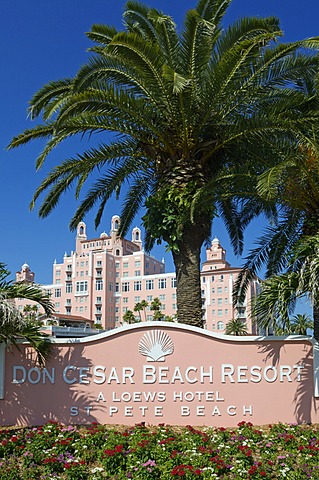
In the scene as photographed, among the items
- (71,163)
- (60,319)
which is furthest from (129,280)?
(71,163)

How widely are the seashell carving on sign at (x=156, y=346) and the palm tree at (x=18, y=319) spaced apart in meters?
2.19

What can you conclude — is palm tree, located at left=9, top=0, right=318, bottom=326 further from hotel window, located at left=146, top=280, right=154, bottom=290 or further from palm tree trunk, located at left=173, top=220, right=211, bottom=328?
A: hotel window, located at left=146, top=280, right=154, bottom=290

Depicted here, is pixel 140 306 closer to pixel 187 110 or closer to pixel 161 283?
pixel 161 283

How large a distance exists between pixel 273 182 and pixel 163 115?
159 inches

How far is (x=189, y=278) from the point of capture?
1377 centimetres

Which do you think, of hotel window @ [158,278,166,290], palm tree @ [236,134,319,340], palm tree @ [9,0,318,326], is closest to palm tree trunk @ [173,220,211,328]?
palm tree @ [9,0,318,326]

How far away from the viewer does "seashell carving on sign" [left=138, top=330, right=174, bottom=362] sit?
12.2 m

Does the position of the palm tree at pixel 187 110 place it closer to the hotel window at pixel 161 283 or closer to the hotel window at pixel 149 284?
the hotel window at pixel 161 283

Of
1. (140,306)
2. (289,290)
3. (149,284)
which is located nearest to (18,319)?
(289,290)

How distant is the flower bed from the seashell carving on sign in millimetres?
1904

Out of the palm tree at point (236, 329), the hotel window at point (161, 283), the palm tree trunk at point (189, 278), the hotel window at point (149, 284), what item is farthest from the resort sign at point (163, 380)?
the hotel window at point (149, 284)

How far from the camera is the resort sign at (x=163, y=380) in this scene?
38.9 ft

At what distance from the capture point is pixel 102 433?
10156mm

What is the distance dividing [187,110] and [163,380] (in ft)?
20.4
